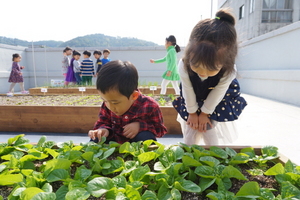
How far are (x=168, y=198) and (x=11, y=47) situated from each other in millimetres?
9252

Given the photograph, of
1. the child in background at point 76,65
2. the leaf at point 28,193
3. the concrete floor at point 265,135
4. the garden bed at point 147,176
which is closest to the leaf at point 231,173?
the garden bed at point 147,176

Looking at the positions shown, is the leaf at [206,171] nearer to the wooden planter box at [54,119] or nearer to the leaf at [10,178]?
the leaf at [10,178]

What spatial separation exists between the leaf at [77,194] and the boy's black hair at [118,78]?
50cm

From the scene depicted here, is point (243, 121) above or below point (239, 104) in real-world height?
below

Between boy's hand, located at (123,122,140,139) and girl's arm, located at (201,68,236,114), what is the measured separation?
0.39 m

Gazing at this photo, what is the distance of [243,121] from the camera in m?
2.68

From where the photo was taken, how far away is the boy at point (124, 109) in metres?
0.94

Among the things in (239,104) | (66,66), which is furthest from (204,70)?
(66,66)


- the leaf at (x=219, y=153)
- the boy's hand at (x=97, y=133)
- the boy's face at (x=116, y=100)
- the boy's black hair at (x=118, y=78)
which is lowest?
the boy's hand at (x=97, y=133)

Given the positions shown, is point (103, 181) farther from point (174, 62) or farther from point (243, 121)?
point (174, 62)

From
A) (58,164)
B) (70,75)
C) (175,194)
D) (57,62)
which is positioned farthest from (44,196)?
(57,62)

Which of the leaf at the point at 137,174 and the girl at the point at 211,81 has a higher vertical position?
the girl at the point at 211,81

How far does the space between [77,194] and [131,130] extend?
0.61 m

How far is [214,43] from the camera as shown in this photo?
90 cm
